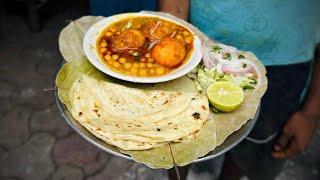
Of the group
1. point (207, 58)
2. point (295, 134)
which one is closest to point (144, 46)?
point (207, 58)

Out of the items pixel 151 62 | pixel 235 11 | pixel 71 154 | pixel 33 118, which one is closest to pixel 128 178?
pixel 71 154

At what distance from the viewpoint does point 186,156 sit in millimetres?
1597

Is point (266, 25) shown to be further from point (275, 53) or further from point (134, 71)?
point (134, 71)

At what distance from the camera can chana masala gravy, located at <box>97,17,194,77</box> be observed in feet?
6.26

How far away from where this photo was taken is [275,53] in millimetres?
2092

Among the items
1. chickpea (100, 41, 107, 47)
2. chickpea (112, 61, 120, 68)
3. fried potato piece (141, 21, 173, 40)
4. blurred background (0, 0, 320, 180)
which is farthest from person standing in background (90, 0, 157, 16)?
chickpea (112, 61, 120, 68)

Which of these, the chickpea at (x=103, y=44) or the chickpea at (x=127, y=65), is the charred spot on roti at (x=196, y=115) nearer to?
the chickpea at (x=127, y=65)

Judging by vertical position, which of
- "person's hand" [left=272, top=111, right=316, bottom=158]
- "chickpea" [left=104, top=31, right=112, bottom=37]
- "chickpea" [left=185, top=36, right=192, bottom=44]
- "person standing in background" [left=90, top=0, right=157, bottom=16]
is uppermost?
"chickpea" [left=104, top=31, right=112, bottom=37]

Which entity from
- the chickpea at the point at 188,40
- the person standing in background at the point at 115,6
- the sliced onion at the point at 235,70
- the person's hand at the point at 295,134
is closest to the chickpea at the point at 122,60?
the chickpea at the point at 188,40

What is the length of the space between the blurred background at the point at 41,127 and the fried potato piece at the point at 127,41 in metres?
1.25

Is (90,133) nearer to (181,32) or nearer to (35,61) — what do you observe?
(181,32)

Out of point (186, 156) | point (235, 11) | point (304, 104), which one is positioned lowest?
point (304, 104)

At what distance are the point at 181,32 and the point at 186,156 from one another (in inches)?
28.9

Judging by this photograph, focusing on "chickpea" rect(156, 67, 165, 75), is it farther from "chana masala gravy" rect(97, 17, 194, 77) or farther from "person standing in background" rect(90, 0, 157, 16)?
"person standing in background" rect(90, 0, 157, 16)
